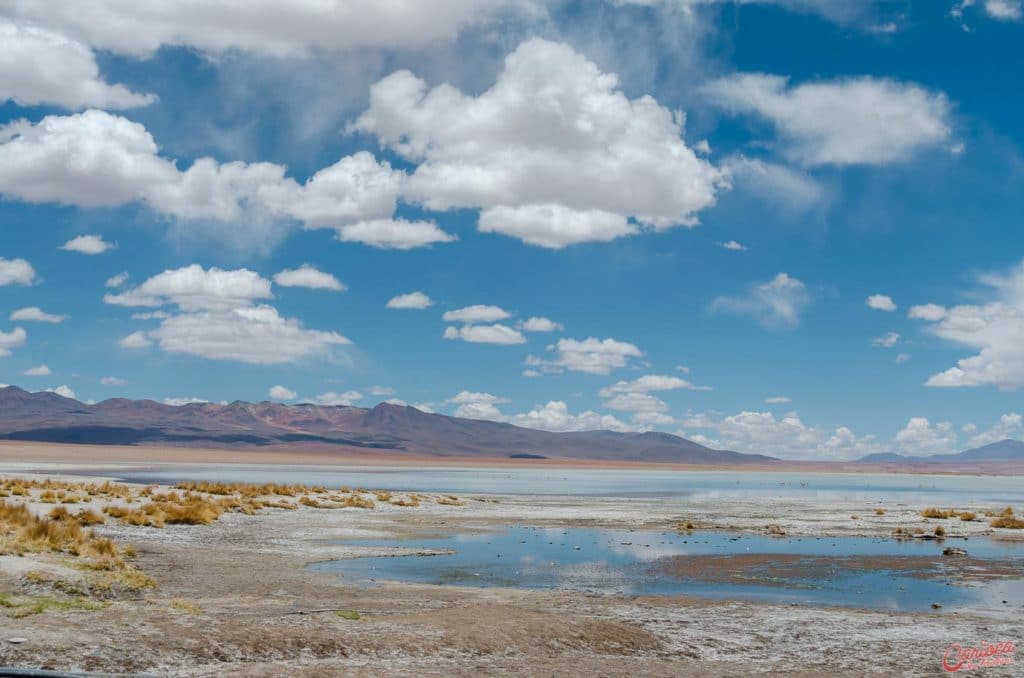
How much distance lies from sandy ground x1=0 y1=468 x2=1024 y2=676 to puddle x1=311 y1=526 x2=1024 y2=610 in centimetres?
186

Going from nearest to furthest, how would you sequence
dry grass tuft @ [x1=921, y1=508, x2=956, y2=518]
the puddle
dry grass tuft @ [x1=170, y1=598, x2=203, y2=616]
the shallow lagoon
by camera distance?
dry grass tuft @ [x1=170, y1=598, x2=203, y2=616] < the puddle < dry grass tuft @ [x1=921, y1=508, x2=956, y2=518] < the shallow lagoon

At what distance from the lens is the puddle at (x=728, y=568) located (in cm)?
2309

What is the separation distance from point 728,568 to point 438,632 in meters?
14.7

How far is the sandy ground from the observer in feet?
43.9

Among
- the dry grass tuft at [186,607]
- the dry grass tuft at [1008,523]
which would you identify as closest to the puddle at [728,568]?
the dry grass tuft at [186,607]

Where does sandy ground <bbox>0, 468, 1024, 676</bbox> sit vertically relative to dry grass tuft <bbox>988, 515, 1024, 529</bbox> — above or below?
below

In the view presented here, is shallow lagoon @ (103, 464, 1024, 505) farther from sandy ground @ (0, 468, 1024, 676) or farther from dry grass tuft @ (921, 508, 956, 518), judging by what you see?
sandy ground @ (0, 468, 1024, 676)

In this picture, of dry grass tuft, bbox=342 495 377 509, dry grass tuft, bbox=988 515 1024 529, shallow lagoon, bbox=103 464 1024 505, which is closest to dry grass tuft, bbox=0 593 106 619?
dry grass tuft, bbox=342 495 377 509

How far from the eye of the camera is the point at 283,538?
3378 centimetres

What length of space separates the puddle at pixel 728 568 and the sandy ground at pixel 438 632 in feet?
6.09

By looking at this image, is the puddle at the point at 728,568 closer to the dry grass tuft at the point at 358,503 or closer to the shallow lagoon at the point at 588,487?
the dry grass tuft at the point at 358,503

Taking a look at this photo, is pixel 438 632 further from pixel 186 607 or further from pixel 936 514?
pixel 936 514

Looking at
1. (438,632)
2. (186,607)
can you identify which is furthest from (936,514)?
(186,607)

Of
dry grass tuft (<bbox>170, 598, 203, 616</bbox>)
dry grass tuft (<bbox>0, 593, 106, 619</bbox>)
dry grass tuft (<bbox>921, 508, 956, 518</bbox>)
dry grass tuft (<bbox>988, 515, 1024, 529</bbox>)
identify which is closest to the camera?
dry grass tuft (<bbox>0, 593, 106, 619</bbox>)
